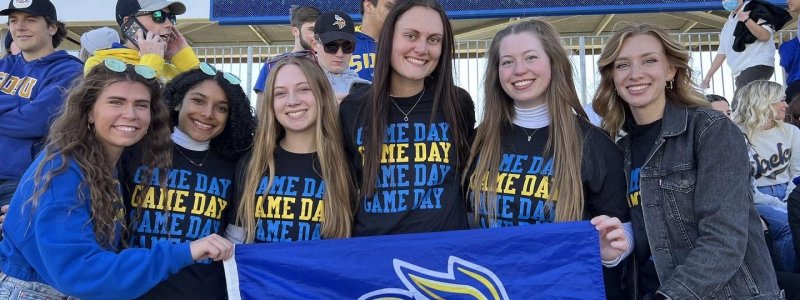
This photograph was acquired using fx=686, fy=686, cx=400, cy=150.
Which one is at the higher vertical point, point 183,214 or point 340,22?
point 340,22

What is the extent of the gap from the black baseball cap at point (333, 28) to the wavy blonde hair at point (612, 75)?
1.87 metres

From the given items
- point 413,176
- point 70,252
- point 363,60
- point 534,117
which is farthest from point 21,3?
point 534,117

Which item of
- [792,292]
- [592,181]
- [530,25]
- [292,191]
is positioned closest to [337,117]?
[292,191]

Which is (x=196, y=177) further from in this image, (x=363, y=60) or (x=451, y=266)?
(x=363, y=60)

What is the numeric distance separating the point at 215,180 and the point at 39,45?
2.15 metres

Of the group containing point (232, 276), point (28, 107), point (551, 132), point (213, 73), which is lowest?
point (232, 276)

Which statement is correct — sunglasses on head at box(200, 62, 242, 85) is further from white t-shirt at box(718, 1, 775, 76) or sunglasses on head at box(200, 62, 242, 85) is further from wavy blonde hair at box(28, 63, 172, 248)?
white t-shirt at box(718, 1, 775, 76)

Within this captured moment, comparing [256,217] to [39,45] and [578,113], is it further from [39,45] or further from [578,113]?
[39,45]

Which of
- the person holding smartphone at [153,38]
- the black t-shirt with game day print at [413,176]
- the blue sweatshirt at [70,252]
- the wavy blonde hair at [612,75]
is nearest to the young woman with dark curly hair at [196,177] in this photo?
the blue sweatshirt at [70,252]

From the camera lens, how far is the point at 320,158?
10.3ft

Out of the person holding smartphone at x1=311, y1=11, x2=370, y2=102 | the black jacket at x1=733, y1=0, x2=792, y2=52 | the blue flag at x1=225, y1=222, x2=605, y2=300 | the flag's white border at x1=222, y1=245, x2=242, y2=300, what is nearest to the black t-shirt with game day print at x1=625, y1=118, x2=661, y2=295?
the blue flag at x1=225, y1=222, x2=605, y2=300

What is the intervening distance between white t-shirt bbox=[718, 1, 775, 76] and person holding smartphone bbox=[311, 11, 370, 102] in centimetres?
484

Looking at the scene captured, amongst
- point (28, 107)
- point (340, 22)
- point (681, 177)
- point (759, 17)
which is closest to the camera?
point (681, 177)

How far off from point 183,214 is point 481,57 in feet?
22.1
